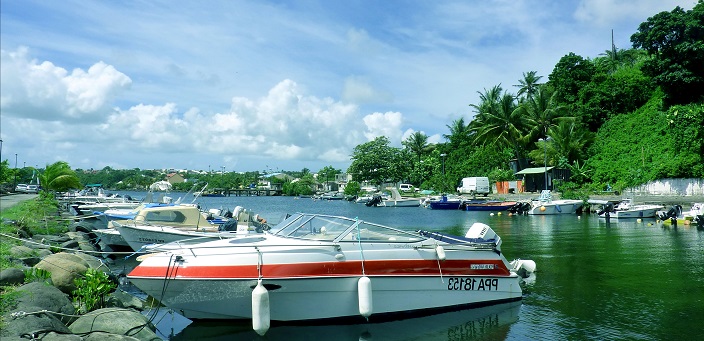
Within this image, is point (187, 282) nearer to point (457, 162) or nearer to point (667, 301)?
point (667, 301)

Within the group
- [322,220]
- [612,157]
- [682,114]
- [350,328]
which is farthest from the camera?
[612,157]

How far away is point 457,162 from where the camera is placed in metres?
85.6

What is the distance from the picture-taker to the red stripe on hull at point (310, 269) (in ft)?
32.7

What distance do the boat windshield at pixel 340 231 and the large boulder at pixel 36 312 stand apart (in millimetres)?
4398

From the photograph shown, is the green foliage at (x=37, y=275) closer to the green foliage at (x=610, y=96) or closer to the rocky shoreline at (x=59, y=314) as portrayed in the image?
the rocky shoreline at (x=59, y=314)

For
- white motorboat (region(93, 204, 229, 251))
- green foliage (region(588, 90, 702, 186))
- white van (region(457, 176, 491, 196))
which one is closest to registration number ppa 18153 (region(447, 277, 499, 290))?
white motorboat (region(93, 204, 229, 251))

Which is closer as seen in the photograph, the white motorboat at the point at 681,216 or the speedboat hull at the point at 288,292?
the speedboat hull at the point at 288,292

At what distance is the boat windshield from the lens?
11.0m

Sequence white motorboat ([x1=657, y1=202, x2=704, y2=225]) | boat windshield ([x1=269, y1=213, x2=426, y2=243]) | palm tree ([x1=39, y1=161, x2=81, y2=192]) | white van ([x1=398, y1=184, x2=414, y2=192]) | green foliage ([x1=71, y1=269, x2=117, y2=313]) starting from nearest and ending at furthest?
green foliage ([x1=71, y1=269, x2=117, y2=313])
boat windshield ([x1=269, y1=213, x2=426, y2=243])
white motorboat ([x1=657, y1=202, x2=704, y2=225])
palm tree ([x1=39, y1=161, x2=81, y2=192])
white van ([x1=398, y1=184, x2=414, y2=192])

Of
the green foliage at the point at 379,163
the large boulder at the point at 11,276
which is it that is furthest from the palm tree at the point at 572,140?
the large boulder at the point at 11,276

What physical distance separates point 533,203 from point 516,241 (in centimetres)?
2610

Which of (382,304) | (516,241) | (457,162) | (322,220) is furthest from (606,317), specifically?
(457,162)

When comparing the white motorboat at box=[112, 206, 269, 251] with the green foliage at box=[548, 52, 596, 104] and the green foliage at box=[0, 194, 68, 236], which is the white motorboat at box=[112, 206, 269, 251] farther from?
the green foliage at box=[548, 52, 596, 104]

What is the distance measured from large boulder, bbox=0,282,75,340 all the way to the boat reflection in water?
85.8 inches
